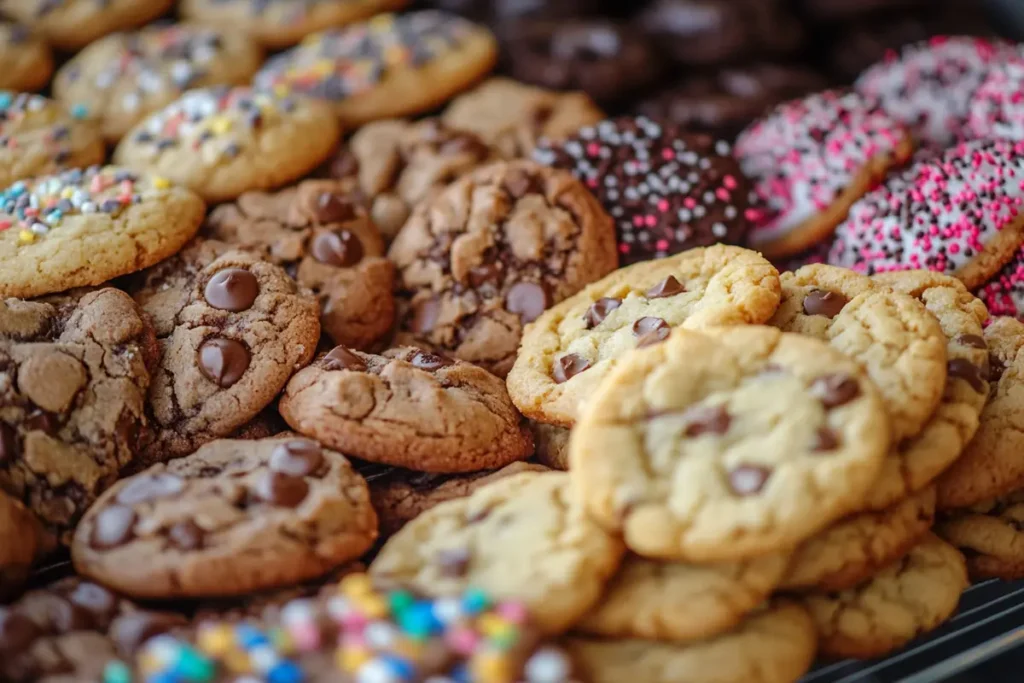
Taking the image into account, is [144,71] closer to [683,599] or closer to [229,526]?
[229,526]

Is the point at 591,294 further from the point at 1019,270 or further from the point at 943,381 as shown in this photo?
the point at 1019,270

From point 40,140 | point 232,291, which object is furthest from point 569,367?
point 40,140

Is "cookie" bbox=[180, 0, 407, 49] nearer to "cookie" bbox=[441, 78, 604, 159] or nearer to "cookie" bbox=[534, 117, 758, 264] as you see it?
"cookie" bbox=[441, 78, 604, 159]

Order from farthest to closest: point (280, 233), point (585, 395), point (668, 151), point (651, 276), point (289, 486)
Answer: point (668, 151) < point (280, 233) < point (651, 276) < point (585, 395) < point (289, 486)

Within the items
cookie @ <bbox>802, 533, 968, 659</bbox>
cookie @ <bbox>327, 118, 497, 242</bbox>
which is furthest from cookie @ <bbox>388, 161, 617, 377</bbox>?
cookie @ <bbox>802, 533, 968, 659</bbox>

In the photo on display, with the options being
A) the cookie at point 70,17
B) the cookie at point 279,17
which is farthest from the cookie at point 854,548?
the cookie at point 70,17

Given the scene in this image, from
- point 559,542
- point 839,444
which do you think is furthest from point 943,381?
point 559,542
